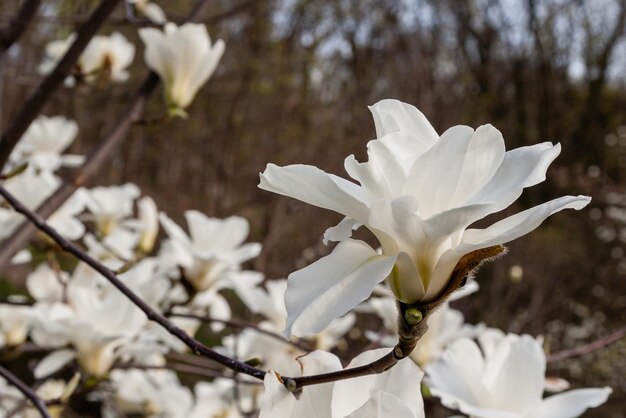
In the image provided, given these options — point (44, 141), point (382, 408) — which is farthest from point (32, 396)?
point (44, 141)

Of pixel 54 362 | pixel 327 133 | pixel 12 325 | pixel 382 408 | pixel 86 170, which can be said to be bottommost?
pixel 327 133

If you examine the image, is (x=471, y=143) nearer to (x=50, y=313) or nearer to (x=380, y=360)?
(x=380, y=360)

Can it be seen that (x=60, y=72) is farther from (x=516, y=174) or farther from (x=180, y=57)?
(x=516, y=174)

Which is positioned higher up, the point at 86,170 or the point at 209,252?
the point at 86,170

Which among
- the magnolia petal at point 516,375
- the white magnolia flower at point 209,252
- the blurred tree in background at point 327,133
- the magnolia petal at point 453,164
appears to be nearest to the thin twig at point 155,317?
the magnolia petal at point 453,164

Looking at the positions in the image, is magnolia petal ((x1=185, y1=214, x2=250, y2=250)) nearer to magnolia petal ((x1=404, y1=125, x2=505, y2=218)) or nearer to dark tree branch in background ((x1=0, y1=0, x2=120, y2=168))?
dark tree branch in background ((x1=0, y1=0, x2=120, y2=168))

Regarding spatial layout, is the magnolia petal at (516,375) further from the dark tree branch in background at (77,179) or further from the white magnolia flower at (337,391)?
the dark tree branch in background at (77,179)

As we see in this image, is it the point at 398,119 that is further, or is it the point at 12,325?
the point at 12,325
